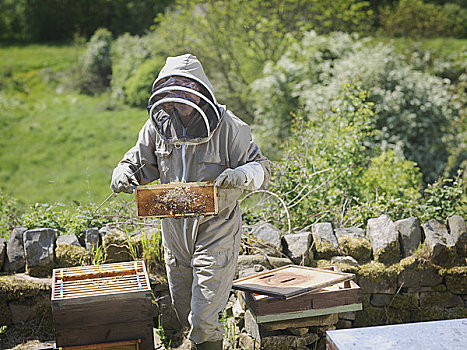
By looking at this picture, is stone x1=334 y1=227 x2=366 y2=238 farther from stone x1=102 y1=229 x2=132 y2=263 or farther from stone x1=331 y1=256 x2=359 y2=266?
stone x1=102 y1=229 x2=132 y2=263

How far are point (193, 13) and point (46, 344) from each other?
9620 millimetres

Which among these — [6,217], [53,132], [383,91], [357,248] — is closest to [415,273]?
[357,248]

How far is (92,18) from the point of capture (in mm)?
16688

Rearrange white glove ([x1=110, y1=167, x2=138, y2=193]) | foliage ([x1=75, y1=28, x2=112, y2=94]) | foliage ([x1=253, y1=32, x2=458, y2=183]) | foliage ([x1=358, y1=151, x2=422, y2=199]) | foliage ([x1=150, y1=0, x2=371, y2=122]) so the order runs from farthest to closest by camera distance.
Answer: foliage ([x1=75, y1=28, x2=112, y2=94]), foliage ([x1=150, y1=0, x2=371, y2=122]), foliage ([x1=253, y1=32, x2=458, y2=183]), foliage ([x1=358, y1=151, x2=422, y2=199]), white glove ([x1=110, y1=167, x2=138, y2=193])

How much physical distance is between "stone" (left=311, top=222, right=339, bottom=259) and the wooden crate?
59.5 inches

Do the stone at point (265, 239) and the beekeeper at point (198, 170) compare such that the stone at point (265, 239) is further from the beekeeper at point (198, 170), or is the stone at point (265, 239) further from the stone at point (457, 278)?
the stone at point (457, 278)

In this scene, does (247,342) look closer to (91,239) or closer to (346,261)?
(346,261)

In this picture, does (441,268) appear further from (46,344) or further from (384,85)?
(384,85)

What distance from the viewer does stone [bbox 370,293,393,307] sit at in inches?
153

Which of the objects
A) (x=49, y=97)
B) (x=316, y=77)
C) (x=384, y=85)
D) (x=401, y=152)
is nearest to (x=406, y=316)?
(x=401, y=152)

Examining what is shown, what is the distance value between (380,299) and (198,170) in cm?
192

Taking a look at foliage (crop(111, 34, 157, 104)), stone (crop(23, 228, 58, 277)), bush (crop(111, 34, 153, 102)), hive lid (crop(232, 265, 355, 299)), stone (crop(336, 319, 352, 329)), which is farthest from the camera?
bush (crop(111, 34, 153, 102))

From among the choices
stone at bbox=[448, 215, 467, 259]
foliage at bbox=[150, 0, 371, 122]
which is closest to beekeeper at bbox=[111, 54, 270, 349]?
stone at bbox=[448, 215, 467, 259]

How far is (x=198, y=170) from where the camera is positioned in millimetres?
2885
